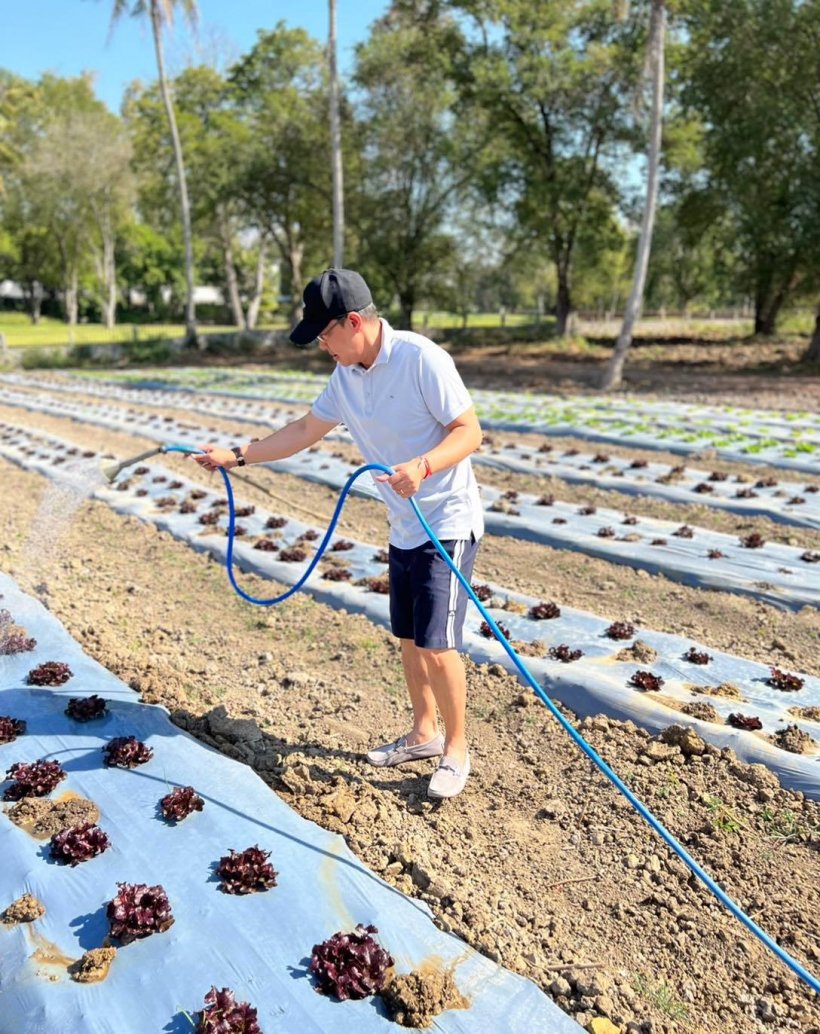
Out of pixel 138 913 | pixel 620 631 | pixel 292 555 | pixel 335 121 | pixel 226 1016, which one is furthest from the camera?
pixel 335 121

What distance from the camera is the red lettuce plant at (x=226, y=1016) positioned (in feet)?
8.02

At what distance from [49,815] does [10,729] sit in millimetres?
732

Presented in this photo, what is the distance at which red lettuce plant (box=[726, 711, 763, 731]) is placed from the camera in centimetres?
423

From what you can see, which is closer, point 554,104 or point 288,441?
point 288,441

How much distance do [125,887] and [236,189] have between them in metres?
34.0

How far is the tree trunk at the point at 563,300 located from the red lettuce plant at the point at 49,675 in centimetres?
2982

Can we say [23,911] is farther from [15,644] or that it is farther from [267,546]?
[267,546]

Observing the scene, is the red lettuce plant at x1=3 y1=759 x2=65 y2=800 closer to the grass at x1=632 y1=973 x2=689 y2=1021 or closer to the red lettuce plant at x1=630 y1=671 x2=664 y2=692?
the grass at x1=632 y1=973 x2=689 y2=1021

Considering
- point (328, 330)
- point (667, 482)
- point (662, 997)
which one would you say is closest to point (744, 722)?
point (662, 997)

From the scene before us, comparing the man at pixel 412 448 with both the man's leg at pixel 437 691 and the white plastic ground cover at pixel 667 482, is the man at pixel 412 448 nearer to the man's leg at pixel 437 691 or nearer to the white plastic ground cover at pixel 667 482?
the man's leg at pixel 437 691

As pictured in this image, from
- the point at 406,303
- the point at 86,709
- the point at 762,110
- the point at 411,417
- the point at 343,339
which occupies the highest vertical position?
the point at 762,110

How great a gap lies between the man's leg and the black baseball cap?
140cm

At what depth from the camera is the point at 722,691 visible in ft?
15.3

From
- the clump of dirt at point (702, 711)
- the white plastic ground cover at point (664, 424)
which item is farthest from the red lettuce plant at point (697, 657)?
the white plastic ground cover at point (664, 424)
